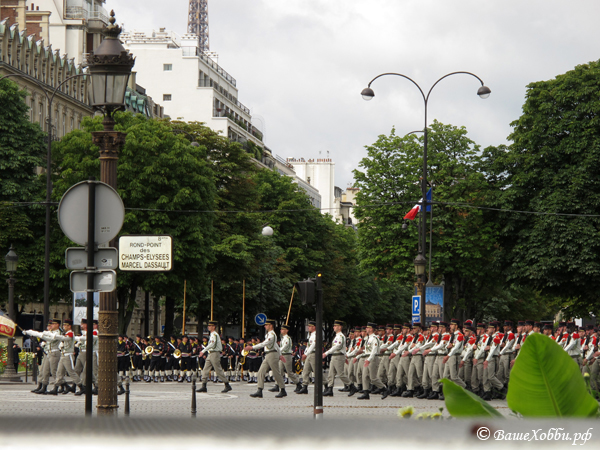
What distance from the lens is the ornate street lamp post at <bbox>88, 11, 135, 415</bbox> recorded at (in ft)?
36.3

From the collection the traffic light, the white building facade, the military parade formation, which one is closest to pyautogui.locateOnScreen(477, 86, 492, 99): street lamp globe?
the military parade formation

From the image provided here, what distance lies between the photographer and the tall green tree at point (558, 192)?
38.9 metres

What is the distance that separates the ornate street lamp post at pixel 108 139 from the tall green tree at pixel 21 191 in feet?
97.3

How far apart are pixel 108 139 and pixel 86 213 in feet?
7.94

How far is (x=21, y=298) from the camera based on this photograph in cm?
4131

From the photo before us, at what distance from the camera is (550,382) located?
7.48 feet

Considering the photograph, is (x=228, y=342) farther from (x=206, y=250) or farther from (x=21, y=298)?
(x=21, y=298)

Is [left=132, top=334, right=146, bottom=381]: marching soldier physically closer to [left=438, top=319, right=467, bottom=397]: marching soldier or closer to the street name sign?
[left=438, top=319, right=467, bottom=397]: marching soldier

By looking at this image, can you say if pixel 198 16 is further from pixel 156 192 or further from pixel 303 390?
pixel 303 390

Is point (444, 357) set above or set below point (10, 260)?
below

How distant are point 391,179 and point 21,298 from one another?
19448 mm

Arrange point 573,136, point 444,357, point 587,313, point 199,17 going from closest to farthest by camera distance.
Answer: point 444,357 → point 573,136 → point 587,313 → point 199,17

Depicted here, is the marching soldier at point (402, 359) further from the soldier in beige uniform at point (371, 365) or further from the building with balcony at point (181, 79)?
the building with balcony at point (181, 79)

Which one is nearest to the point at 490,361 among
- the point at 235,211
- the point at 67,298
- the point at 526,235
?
the point at 526,235
